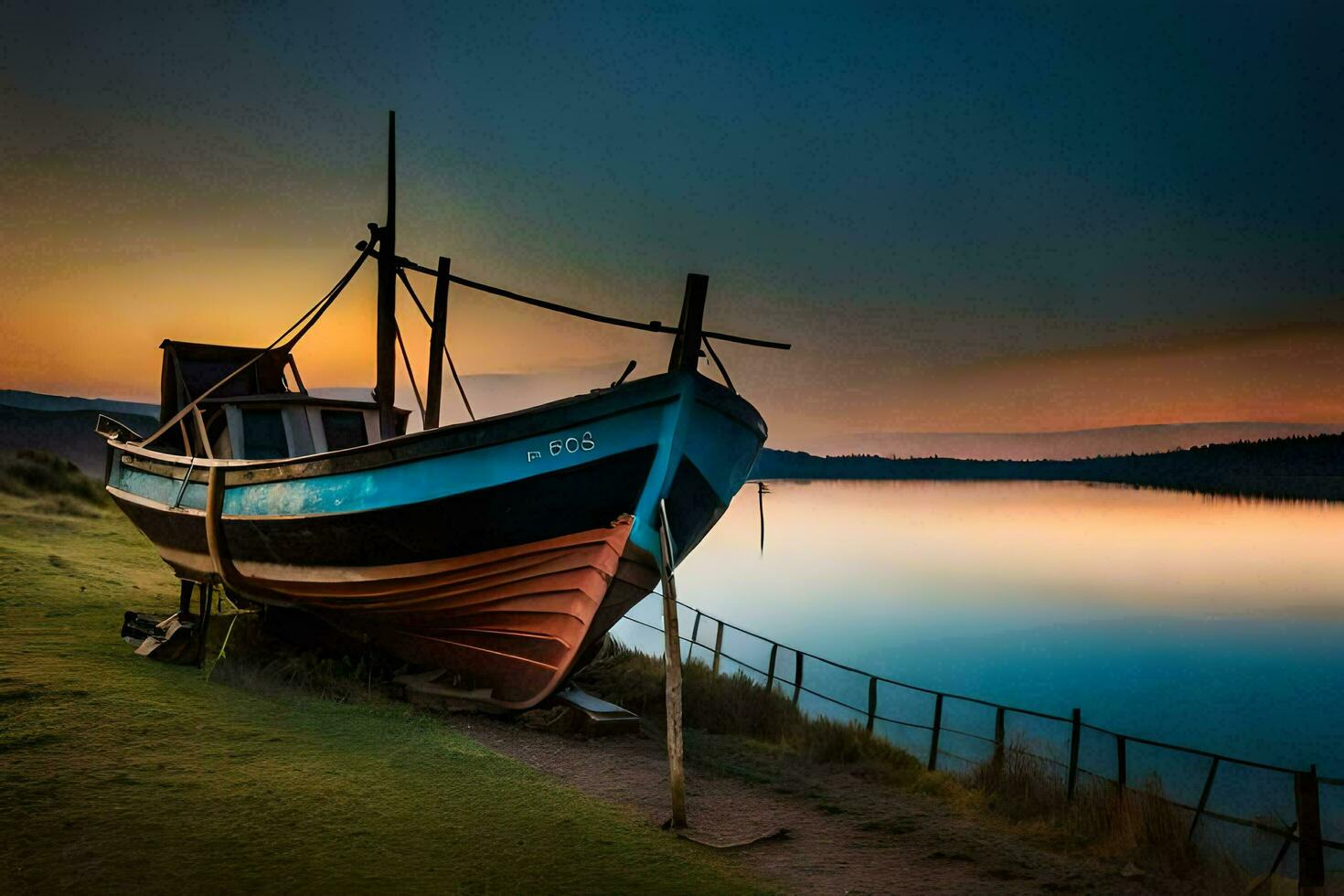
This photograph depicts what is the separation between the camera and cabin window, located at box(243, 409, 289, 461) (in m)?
11.7

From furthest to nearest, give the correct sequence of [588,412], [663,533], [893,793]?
[893,793], [588,412], [663,533]

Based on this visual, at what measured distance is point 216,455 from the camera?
1204 cm

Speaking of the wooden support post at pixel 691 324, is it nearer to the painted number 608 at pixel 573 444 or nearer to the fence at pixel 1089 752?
the painted number 608 at pixel 573 444

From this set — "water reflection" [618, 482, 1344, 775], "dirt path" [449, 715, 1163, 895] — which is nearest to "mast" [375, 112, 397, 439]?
"dirt path" [449, 715, 1163, 895]

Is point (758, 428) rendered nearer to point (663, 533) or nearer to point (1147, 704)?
point (663, 533)

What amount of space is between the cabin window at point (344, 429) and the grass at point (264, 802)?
143 inches

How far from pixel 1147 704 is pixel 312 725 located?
25.7m

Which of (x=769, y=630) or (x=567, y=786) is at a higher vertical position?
(x=567, y=786)

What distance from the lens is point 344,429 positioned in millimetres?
12312

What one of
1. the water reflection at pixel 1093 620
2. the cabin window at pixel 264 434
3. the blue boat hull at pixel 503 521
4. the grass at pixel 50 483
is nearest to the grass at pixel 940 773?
the blue boat hull at pixel 503 521

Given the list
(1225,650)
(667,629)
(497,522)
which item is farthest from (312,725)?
(1225,650)

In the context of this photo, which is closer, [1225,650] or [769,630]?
[1225,650]

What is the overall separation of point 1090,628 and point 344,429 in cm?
3352

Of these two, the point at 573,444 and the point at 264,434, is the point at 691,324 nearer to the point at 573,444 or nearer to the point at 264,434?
the point at 573,444
